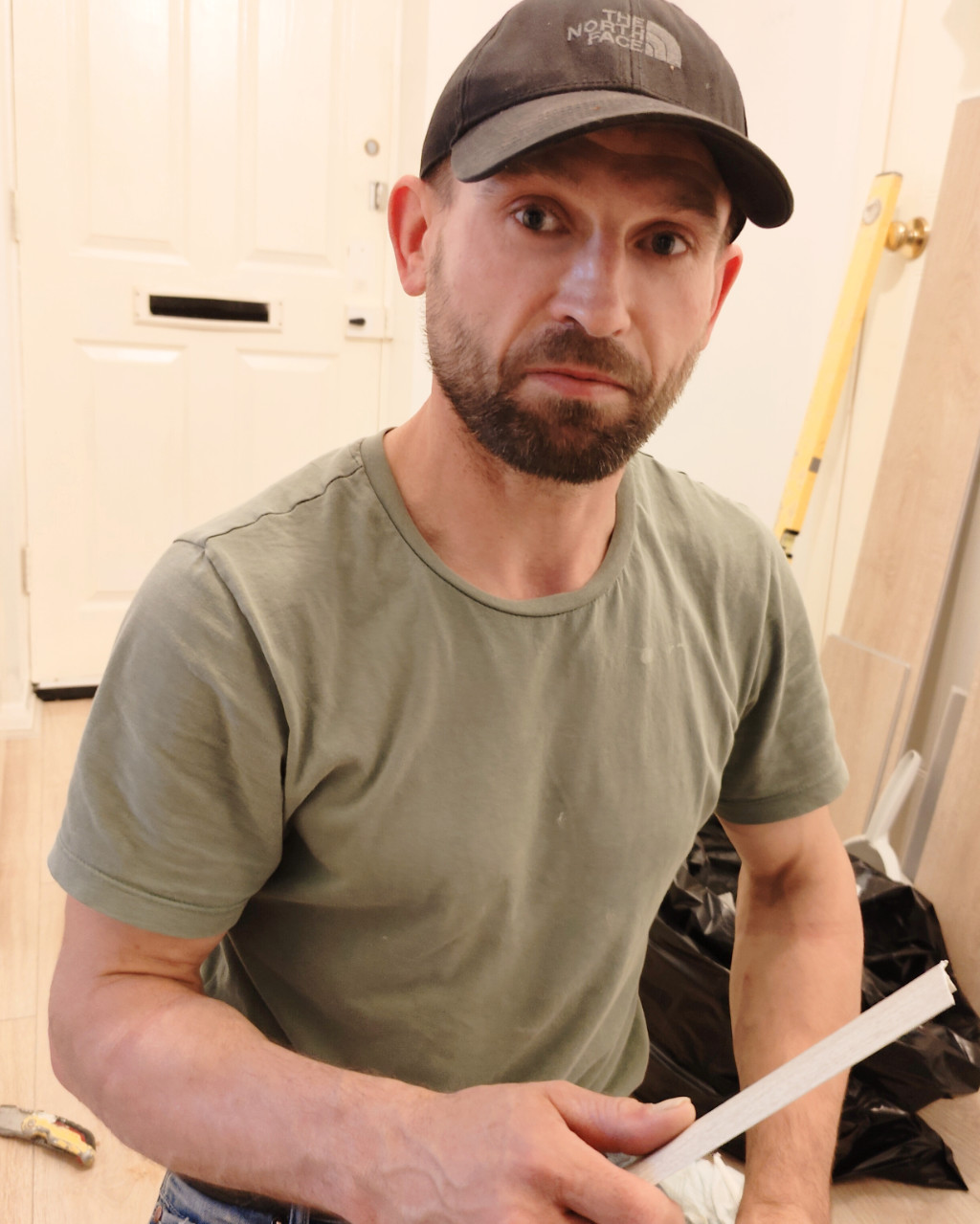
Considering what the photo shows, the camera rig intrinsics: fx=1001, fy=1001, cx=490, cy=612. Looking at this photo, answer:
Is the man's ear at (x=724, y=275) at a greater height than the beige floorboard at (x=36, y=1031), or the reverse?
the man's ear at (x=724, y=275)

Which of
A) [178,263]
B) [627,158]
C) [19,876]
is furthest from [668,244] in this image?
[178,263]

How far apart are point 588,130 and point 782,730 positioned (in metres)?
0.54

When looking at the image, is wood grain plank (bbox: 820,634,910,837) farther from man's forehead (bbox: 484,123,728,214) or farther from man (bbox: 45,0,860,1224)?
man's forehead (bbox: 484,123,728,214)

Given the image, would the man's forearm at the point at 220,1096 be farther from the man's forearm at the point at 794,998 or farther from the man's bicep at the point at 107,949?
the man's forearm at the point at 794,998

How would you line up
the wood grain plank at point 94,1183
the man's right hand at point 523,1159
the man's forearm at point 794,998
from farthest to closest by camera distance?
the wood grain plank at point 94,1183, the man's forearm at point 794,998, the man's right hand at point 523,1159

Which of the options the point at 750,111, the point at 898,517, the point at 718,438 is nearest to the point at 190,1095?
the point at 898,517

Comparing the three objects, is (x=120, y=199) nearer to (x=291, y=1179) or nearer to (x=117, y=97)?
(x=117, y=97)

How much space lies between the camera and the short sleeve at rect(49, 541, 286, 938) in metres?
0.65

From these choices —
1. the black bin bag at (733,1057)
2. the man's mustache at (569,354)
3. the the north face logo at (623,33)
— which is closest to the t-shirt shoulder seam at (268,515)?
the man's mustache at (569,354)

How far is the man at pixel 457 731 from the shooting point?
2.10 ft

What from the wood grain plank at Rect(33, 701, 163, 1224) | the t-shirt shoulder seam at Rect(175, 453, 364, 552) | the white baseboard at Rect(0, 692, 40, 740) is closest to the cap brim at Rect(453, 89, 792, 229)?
the t-shirt shoulder seam at Rect(175, 453, 364, 552)

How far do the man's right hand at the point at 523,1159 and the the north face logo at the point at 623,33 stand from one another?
680 mm

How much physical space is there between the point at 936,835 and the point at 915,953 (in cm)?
37

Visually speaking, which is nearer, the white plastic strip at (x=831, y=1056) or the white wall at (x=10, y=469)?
the white plastic strip at (x=831, y=1056)
